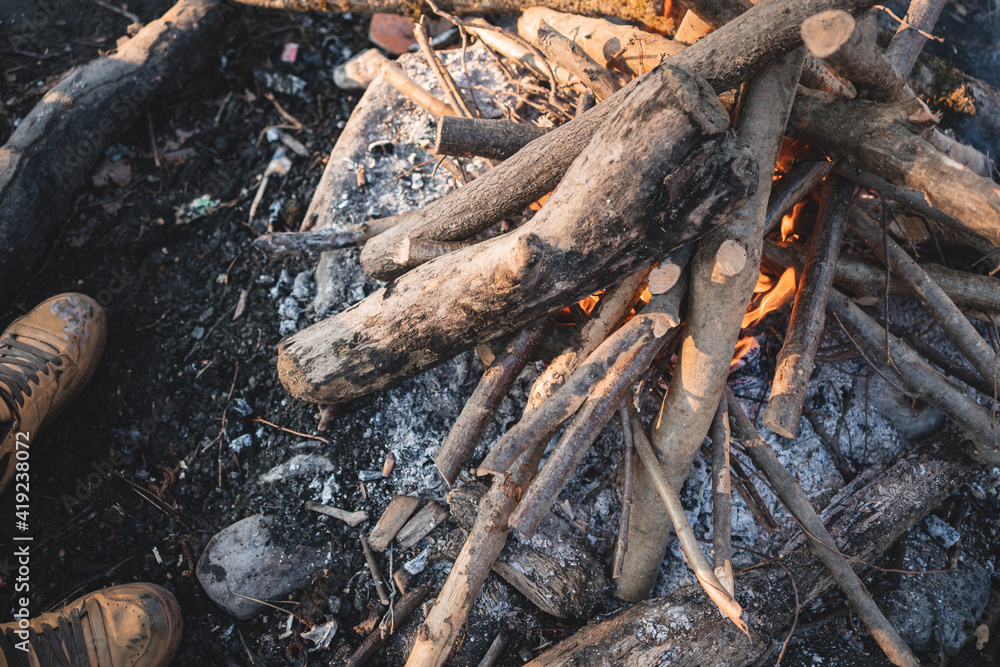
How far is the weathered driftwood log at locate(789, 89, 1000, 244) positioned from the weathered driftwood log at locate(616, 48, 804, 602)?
0.25m

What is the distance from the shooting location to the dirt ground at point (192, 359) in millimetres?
2588

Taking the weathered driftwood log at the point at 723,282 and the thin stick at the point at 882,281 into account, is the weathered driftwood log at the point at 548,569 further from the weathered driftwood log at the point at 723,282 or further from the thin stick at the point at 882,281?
the thin stick at the point at 882,281

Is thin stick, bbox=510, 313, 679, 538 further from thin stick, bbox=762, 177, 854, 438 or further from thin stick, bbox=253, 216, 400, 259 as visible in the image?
thin stick, bbox=253, 216, 400, 259

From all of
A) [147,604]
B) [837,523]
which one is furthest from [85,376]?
[837,523]

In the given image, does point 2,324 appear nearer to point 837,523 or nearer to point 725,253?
point 725,253

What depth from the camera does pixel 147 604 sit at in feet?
8.07

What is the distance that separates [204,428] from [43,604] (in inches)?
44.1

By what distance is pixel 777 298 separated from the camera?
8.06 ft

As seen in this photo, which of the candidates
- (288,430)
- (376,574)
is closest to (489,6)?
(288,430)

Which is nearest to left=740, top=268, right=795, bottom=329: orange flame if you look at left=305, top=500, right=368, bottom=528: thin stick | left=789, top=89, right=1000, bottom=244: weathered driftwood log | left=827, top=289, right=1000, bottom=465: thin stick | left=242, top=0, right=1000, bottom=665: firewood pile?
left=242, top=0, right=1000, bottom=665: firewood pile

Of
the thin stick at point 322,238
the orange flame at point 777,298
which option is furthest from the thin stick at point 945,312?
the thin stick at point 322,238

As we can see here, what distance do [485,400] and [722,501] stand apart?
1039 mm

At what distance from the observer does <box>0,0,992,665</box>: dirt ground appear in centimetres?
259

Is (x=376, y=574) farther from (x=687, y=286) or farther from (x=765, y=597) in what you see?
(x=687, y=286)
